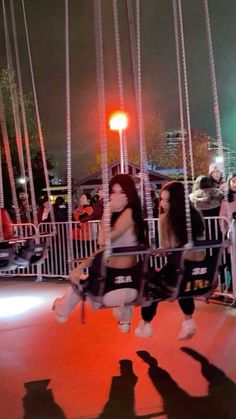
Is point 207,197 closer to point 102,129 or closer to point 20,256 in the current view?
point 20,256

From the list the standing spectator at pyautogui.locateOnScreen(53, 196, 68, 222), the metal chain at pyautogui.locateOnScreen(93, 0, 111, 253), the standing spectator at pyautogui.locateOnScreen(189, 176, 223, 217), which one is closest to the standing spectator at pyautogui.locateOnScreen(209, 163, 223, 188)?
the standing spectator at pyautogui.locateOnScreen(189, 176, 223, 217)

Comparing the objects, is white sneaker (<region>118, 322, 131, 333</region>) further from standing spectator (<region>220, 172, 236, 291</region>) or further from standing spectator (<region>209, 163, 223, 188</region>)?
standing spectator (<region>209, 163, 223, 188</region>)

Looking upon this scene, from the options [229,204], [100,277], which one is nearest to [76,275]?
[100,277]

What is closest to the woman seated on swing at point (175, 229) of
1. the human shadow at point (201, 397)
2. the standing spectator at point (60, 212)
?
the human shadow at point (201, 397)

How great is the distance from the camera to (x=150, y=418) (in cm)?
370

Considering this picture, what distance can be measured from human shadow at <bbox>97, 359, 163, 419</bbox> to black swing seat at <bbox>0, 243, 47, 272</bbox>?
102 inches

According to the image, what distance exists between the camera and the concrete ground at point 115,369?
12.9ft

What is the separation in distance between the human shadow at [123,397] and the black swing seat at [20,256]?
8.46 feet

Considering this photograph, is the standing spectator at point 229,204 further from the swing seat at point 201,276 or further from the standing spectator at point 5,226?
the standing spectator at point 5,226

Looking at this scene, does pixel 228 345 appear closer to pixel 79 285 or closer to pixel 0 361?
pixel 79 285

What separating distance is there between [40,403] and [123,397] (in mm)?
611

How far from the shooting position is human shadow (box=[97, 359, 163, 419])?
3.82 m

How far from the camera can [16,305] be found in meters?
8.11

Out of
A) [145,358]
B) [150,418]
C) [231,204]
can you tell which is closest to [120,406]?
[150,418]
